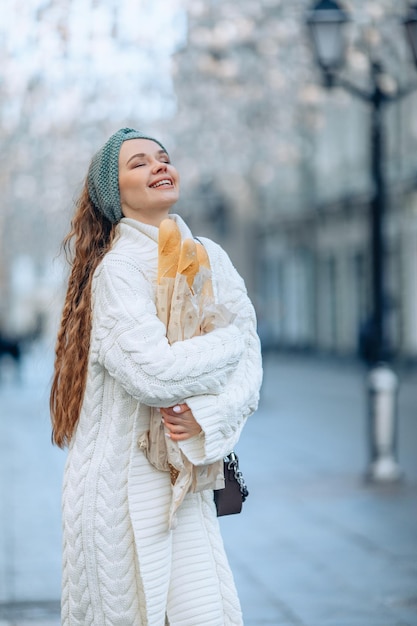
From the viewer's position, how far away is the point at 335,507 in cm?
974

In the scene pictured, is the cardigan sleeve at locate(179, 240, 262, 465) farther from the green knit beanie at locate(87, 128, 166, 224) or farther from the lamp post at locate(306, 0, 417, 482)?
the lamp post at locate(306, 0, 417, 482)

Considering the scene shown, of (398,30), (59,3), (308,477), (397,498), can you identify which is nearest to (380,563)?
(397,498)

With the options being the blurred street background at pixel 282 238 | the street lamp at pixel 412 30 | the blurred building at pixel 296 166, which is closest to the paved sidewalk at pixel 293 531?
the blurred street background at pixel 282 238

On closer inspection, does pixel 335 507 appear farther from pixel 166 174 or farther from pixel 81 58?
pixel 81 58

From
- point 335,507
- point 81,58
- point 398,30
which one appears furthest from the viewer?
point 81,58

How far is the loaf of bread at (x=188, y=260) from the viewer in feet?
11.1

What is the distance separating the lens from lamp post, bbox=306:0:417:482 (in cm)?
1136

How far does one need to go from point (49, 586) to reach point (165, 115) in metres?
21.8

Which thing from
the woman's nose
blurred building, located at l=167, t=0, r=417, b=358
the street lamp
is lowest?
blurred building, located at l=167, t=0, r=417, b=358

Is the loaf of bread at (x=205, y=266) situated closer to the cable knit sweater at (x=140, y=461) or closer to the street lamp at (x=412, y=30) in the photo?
the cable knit sweater at (x=140, y=461)

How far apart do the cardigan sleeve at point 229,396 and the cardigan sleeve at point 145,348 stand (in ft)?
0.13

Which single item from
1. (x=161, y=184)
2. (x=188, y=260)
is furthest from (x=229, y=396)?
(x=161, y=184)

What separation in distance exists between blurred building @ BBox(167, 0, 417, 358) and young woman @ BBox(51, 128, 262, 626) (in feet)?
36.6

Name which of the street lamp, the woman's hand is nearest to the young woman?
the woman's hand
